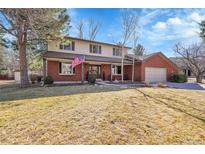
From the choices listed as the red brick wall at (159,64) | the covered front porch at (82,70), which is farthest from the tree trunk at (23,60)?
the red brick wall at (159,64)

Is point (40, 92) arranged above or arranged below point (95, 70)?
below

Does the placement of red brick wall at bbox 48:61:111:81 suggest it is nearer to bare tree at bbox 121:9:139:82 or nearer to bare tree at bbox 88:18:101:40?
bare tree at bbox 121:9:139:82

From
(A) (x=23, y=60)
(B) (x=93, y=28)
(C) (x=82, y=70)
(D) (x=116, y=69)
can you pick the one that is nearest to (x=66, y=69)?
(C) (x=82, y=70)

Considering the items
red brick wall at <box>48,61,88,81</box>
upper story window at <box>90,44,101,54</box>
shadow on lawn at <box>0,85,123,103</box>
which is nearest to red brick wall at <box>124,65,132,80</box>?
upper story window at <box>90,44,101,54</box>

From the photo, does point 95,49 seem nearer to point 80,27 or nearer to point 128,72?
point 128,72

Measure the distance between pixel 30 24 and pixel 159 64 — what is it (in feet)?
61.4

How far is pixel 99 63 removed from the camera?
23047 millimetres

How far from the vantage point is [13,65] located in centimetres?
4456

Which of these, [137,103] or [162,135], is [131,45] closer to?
[137,103]

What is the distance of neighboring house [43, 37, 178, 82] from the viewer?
65.9 ft

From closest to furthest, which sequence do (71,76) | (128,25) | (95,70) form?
(71,76) → (95,70) → (128,25)

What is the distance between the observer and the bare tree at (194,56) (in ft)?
91.4
